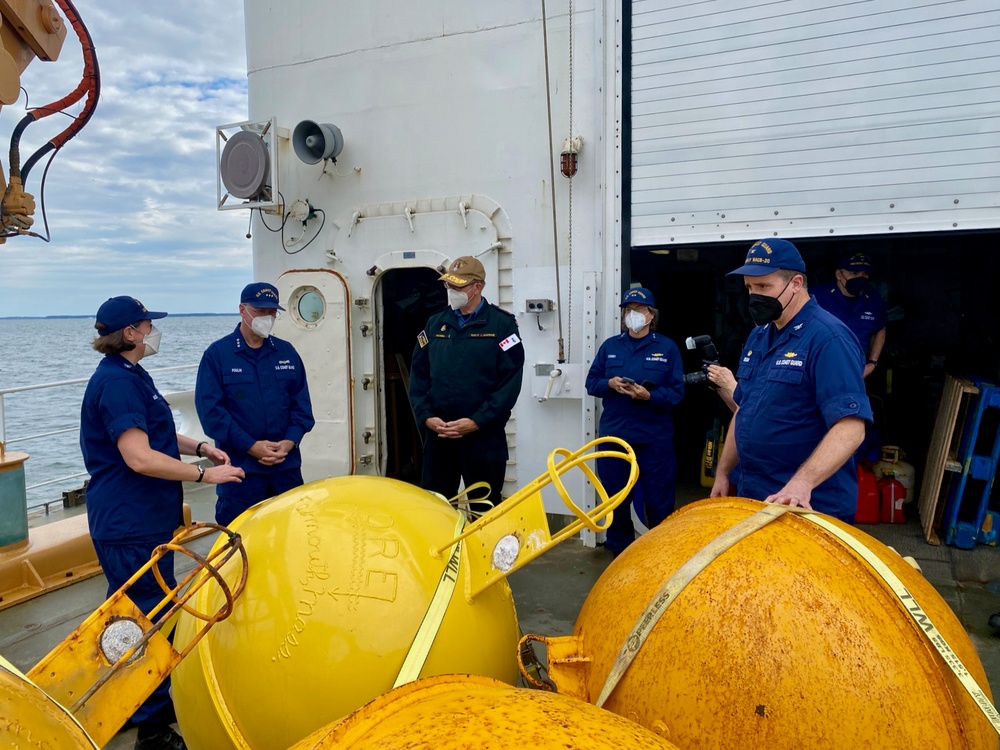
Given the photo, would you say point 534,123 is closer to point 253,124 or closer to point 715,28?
point 715,28

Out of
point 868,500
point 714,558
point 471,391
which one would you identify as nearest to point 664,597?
point 714,558

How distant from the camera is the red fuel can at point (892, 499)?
5574mm

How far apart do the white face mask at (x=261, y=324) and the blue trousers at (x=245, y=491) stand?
829mm

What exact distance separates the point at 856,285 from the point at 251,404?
4.64 meters

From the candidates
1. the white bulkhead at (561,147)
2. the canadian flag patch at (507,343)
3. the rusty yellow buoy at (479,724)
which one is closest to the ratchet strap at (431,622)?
the rusty yellow buoy at (479,724)

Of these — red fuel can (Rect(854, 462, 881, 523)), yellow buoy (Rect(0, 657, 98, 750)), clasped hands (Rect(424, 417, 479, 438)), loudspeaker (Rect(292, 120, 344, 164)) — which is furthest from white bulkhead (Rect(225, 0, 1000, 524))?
yellow buoy (Rect(0, 657, 98, 750))

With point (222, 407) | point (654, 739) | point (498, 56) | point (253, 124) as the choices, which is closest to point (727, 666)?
point (654, 739)

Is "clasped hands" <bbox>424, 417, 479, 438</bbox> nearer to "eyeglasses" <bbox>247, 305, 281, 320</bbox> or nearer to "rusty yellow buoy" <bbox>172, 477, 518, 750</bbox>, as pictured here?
"eyeglasses" <bbox>247, 305, 281, 320</bbox>

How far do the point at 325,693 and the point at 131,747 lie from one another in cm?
162

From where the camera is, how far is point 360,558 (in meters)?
1.98

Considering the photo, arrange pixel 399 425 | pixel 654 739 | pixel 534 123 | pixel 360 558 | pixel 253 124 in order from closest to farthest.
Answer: pixel 654 739 < pixel 360 558 < pixel 534 123 < pixel 253 124 < pixel 399 425

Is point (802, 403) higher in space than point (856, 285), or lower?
lower

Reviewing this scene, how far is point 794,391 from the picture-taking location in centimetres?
260

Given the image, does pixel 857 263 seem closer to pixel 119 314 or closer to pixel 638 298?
pixel 638 298
